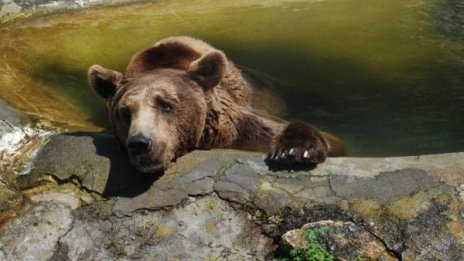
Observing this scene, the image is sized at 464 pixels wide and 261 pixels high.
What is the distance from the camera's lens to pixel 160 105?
15.1 ft

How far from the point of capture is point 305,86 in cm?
696

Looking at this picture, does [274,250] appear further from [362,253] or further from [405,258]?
[405,258]

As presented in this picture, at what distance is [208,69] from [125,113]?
0.76m

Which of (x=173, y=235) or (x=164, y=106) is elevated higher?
(x=164, y=106)

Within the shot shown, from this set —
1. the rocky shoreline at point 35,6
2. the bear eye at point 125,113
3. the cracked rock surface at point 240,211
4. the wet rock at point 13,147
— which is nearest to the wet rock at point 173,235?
the cracked rock surface at point 240,211

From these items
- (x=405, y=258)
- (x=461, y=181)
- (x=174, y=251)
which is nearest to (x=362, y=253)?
(x=405, y=258)

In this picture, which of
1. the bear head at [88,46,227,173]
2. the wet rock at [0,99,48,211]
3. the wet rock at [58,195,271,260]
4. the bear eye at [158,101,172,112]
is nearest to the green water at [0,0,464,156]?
the wet rock at [0,99,48,211]

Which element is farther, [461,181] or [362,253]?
[461,181]

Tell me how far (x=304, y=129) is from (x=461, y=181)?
131cm

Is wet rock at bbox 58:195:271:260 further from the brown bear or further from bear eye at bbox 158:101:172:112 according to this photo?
bear eye at bbox 158:101:172:112

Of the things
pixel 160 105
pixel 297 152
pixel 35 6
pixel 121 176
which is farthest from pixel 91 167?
pixel 35 6

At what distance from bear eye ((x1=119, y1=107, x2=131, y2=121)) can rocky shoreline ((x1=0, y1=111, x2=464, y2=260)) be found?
44 centimetres

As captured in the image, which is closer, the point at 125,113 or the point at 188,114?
the point at 125,113

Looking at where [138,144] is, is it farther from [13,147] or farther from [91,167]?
[13,147]
